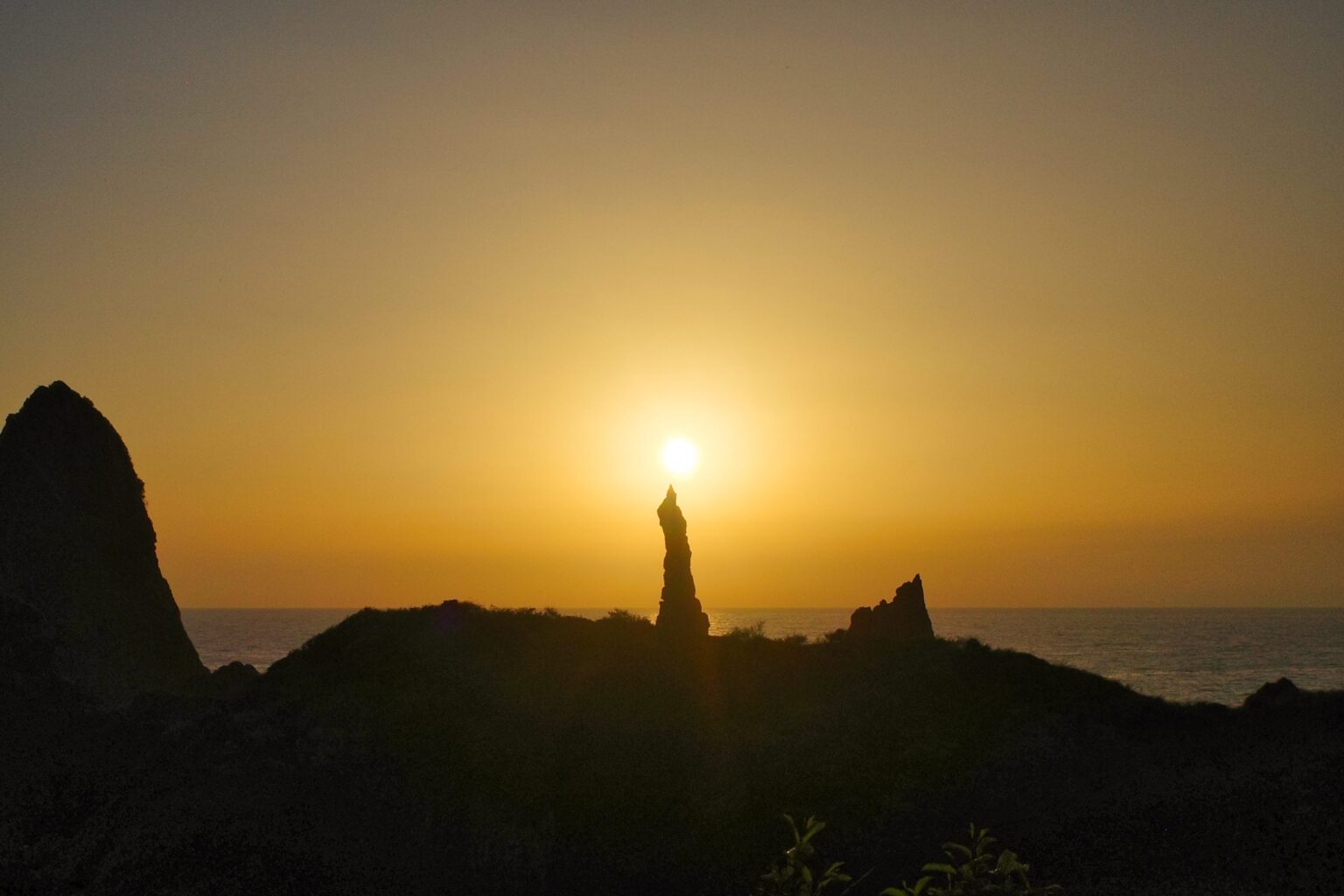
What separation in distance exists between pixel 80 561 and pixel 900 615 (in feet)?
152

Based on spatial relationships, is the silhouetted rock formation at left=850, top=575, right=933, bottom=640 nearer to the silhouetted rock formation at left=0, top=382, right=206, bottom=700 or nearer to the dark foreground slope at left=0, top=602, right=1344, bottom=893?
the dark foreground slope at left=0, top=602, right=1344, bottom=893

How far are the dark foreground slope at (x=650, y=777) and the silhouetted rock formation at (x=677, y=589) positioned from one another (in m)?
1.88

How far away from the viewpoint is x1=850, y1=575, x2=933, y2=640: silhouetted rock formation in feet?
194

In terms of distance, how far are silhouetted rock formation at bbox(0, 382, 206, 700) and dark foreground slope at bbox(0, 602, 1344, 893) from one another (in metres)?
6.30

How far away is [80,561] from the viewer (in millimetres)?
56500

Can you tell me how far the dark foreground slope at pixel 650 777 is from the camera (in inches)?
1346

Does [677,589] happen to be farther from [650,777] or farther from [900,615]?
[900,615]

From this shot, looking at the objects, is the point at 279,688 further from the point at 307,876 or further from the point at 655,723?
the point at 655,723

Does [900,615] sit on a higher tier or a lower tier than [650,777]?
higher

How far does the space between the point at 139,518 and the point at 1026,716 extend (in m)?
51.3

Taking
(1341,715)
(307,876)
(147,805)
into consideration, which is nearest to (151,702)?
(147,805)

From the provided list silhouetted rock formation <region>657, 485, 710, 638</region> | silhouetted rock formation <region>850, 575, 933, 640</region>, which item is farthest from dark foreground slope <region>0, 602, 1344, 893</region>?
silhouetted rock formation <region>850, 575, 933, 640</region>

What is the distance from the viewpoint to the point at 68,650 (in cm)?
5134

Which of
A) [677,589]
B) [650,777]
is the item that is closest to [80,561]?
[677,589]
